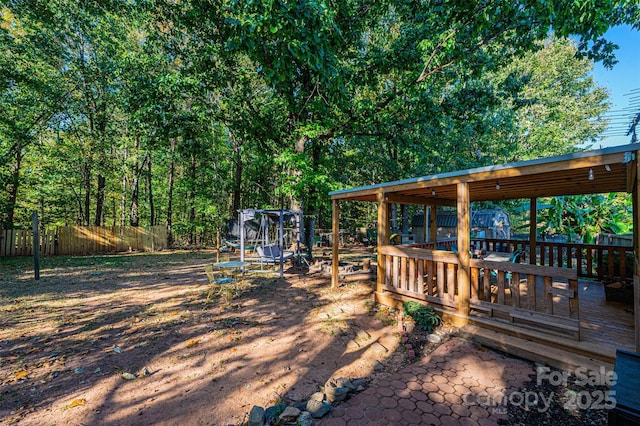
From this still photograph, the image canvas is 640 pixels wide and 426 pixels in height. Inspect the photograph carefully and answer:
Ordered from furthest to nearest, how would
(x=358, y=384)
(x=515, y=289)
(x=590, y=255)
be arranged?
(x=590, y=255) < (x=515, y=289) < (x=358, y=384)

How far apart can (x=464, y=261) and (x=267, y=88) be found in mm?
11243

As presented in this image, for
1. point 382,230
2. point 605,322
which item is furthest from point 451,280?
point 605,322

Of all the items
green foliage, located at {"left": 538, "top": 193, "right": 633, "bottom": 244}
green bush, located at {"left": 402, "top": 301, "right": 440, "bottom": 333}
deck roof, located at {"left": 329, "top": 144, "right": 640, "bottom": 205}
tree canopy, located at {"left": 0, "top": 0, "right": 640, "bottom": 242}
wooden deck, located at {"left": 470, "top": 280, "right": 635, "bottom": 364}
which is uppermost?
tree canopy, located at {"left": 0, "top": 0, "right": 640, "bottom": 242}

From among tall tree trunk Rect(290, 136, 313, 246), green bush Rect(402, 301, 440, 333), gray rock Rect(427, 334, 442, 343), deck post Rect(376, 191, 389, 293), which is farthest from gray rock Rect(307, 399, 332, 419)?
tall tree trunk Rect(290, 136, 313, 246)

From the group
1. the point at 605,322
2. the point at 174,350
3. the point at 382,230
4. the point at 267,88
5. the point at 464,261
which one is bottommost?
the point at 174,350

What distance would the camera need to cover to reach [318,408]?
2541 mm

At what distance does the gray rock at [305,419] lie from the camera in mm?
2372

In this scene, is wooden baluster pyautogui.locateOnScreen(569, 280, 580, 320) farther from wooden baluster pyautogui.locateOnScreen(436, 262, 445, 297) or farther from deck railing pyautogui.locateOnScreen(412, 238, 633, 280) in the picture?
deck railing pyautogui.locateOnScreen(412, 238, 633, 280)

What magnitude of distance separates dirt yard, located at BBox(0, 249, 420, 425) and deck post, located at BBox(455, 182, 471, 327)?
1.13m

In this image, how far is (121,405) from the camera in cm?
277

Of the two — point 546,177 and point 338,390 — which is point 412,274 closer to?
point 546,177

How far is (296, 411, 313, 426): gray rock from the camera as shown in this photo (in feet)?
7.78

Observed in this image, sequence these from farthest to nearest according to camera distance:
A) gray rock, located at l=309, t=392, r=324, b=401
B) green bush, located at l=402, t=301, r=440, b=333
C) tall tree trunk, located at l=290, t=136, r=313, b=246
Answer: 1. tall tree trunk, located at l=290, t=136, r=313, b=246
2. green bush, located at l=402, t=301, r=440, b=333
3. gray rock, located at l=309, t=392, r=324, b=401

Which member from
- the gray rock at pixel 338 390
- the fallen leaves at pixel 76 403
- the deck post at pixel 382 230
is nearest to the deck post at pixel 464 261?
the deck post at pixel 382 230
